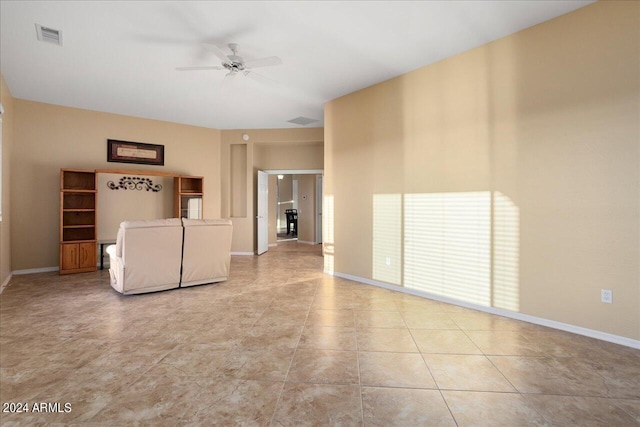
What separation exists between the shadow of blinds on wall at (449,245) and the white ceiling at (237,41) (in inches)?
68.5

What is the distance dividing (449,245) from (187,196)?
549 centimetres

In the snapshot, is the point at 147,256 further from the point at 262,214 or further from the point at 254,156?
the point at 254,156

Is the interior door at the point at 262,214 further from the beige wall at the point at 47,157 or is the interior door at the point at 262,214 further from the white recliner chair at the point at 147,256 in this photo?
the white recliner chair at the point at 147,256

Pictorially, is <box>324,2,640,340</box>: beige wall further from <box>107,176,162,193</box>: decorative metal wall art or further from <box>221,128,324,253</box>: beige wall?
<box>107,176,162,193</box>: decorative metal wall art

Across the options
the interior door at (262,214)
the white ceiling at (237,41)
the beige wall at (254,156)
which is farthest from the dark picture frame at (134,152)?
the interior door at (262,214)

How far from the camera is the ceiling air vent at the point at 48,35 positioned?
3.27 metres

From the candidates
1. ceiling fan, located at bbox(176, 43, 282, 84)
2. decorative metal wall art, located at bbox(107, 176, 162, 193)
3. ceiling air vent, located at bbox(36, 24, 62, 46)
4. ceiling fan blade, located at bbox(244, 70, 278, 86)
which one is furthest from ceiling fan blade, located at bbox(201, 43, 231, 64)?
decorative metal wall art, located at bbox(107, 176, 162, 193)

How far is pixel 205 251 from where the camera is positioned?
4488 mm

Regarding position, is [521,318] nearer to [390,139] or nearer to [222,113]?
[390,139]

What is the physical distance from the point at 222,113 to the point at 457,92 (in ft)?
14.4

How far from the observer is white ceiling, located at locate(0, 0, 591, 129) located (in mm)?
2918

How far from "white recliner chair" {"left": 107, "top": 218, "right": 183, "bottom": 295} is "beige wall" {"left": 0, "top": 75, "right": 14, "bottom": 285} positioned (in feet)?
5.93

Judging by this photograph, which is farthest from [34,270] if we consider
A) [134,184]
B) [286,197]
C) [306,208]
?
[286,197]

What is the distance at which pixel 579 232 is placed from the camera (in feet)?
9.37
